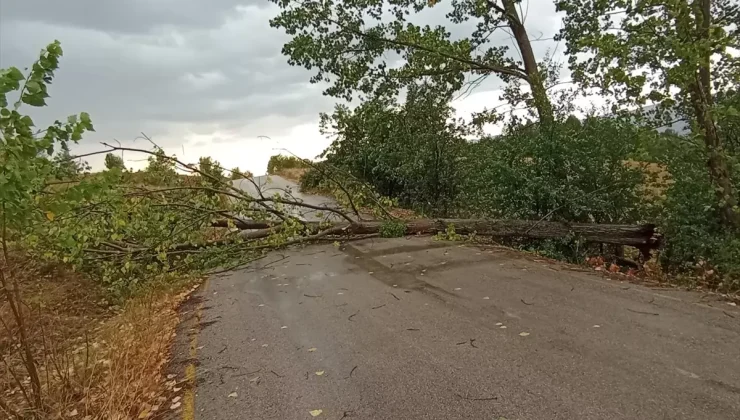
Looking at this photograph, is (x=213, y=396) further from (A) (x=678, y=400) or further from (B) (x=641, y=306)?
(B) (x=641, y=306)

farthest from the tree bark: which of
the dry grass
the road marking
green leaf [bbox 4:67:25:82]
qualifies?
green leaf [bbox 4:67:25:82]

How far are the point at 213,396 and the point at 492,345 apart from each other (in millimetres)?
2475

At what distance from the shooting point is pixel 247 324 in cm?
650

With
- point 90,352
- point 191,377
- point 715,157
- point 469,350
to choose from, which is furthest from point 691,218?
point 90,352

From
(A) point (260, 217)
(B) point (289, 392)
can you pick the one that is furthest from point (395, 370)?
(A) point (260, 217)

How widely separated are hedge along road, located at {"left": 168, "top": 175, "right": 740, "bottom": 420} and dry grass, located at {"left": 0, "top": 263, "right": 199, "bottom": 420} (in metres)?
0.44

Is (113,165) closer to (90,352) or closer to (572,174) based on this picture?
(90,352)

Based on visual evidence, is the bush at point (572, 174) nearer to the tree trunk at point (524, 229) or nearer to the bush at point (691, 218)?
the tree trunk at point (524, 229)

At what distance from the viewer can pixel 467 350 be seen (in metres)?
4.88

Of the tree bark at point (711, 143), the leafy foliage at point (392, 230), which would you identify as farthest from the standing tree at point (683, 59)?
the leafy foliage at point (392, 230)

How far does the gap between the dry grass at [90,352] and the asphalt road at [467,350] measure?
0.41 metres

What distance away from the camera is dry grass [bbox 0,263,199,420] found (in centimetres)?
450

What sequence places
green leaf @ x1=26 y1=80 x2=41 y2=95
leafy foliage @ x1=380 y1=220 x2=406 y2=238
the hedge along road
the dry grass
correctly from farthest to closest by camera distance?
leafy foliage @ x1=380 y1=220 x2=406 y2=238 < the dry grass < the hedge along road < green leaf @ x1=26 y1=80 x2=41 y2=95

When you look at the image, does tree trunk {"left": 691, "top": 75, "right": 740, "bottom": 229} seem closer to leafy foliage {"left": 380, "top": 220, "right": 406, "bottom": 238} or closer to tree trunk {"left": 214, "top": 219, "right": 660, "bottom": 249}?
tree trunk {"left": 214, "top": 219, "right": 660, "bottom": 249}
